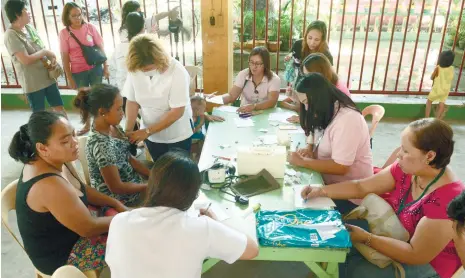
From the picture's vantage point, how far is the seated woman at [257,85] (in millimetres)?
3221

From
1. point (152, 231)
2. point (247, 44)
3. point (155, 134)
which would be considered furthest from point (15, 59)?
point (247, 44)

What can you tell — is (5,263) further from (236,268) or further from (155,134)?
(236,268)

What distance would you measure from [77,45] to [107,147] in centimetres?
220

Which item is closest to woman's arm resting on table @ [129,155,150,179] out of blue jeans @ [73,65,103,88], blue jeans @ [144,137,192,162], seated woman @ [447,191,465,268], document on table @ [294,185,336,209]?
blue jeans @ [144,137,192,162]

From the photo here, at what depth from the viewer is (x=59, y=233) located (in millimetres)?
1696

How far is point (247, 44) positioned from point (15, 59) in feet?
14.4

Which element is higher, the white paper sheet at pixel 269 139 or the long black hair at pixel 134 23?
the long black hair at pixel 134 23

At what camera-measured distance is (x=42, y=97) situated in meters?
3.84

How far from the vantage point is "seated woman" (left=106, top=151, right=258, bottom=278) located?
125 centimetres

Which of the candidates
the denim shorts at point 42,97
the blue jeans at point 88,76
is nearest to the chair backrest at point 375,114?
the blue jeans at point 88,76

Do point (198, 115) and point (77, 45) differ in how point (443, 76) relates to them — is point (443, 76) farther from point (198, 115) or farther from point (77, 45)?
point (77, 45)

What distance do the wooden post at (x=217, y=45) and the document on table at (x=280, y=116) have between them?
4.86 ft

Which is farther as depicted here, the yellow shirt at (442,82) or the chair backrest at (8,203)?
the yellow shirt at (442,82)

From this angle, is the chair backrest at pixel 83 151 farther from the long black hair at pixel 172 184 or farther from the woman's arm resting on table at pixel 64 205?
the long black hair at pixel 172 184
